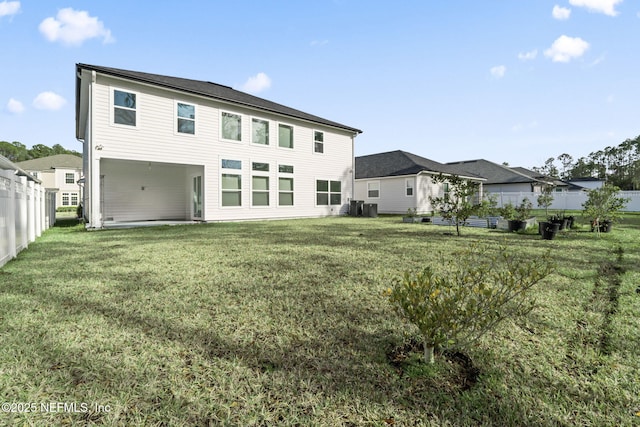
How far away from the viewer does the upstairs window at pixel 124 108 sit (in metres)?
11.3

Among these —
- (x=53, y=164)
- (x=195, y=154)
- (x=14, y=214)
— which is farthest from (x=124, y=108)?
(x=53, y=164)

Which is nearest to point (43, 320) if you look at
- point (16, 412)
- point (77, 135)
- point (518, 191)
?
point (16, 412)

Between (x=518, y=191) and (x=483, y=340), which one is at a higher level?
(x=518, y=191)

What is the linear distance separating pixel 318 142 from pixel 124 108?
10326 mm

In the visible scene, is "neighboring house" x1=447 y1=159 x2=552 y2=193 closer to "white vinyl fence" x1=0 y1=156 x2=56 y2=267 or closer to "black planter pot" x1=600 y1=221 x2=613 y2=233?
"black planter pot" x1=600 y1=221 x2=613 y2=233

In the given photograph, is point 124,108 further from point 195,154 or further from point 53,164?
point 53,164

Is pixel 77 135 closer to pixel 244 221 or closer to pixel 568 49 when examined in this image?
pixel 244 221

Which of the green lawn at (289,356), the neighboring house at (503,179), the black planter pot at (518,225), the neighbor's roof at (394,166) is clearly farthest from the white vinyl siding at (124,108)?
the neighboring house at (503,179)

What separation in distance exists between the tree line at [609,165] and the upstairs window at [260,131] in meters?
62.4

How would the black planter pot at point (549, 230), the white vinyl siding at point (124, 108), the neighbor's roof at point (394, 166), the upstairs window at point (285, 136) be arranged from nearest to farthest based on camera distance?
the black planter pot at point (549, 230)
the white vinyl siding at point (124, 108)
the upstairs window at point (285, 136)
the neighbor's roof at point (394, 166)

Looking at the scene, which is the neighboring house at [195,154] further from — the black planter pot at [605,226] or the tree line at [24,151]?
the tree line at [24,151]

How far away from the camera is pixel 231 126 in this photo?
14641mm

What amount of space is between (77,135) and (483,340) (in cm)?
2519

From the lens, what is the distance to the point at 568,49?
12.6m
